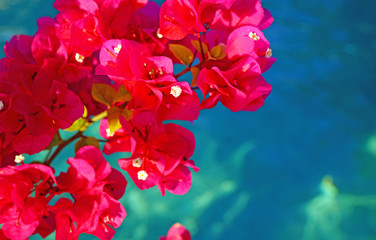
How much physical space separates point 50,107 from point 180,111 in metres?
0.18

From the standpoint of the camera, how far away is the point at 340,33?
1.68 metres

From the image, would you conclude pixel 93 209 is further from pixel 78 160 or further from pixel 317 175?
pixel 317 175

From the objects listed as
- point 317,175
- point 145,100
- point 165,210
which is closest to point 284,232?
point 317,175

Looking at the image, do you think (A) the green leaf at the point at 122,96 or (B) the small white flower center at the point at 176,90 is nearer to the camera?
(B) the small white flower center at the point at 176,90

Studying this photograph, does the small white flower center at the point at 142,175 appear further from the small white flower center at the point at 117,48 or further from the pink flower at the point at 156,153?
the small white flower center at the point at 117,48

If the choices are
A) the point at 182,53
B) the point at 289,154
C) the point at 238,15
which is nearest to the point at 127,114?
the point at 182,53

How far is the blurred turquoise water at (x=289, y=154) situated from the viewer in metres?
1.33

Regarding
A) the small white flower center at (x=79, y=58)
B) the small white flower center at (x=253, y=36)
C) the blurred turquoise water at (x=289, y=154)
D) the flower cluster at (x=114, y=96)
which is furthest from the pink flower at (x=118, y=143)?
the blurred turquoise water at (x=289, y=154)

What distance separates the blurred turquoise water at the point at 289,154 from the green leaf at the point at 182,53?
2.39 feet

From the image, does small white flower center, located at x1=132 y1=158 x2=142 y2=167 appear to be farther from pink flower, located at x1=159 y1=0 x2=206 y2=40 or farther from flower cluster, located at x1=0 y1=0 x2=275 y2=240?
pink flower, located at x1=159 y1=0 x2=206 y2=40

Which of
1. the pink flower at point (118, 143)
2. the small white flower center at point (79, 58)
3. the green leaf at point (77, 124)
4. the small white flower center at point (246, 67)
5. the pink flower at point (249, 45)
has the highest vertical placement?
the pink flower at point (249, 45)

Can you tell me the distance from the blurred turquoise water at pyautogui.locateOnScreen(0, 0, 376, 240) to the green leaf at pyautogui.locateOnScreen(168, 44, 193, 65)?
2.39 feet

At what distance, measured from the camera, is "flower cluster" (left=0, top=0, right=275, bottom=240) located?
20.6 inches

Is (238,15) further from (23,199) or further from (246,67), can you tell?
(23,199)
